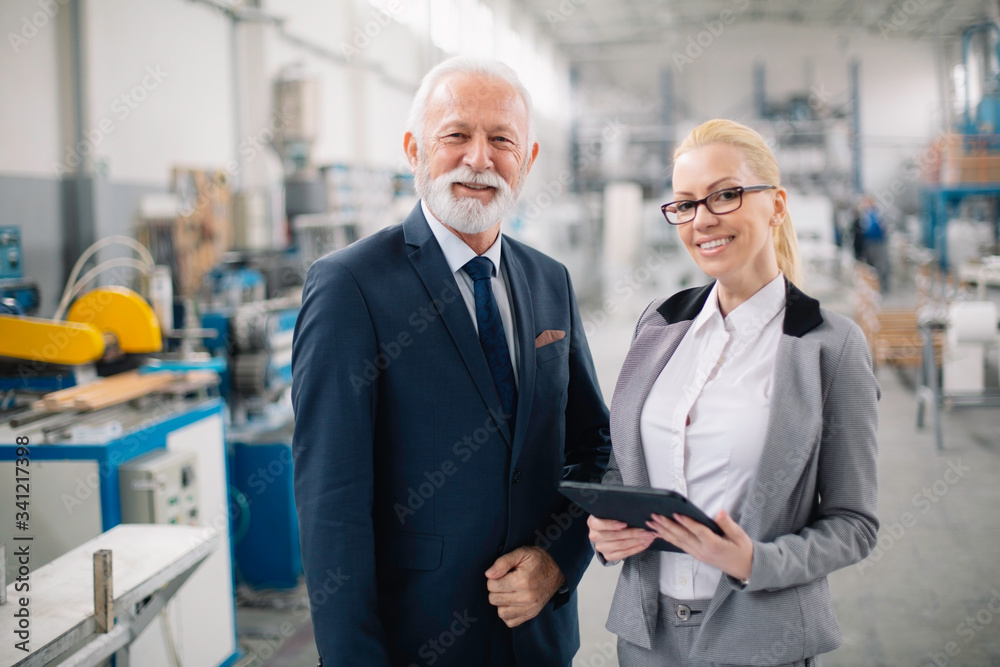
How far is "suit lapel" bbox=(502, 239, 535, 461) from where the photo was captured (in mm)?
1452

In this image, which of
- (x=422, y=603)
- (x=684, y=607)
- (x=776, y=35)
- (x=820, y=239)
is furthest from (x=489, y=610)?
(x=776, y=35)

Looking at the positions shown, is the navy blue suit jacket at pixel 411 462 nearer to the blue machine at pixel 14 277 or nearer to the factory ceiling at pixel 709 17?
the blue machine at pixel 14 277

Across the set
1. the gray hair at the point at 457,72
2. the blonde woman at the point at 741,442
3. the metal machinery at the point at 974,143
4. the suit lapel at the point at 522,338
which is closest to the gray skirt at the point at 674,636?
the blonde woman at the point at 741,442

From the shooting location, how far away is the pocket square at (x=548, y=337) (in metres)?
1.56

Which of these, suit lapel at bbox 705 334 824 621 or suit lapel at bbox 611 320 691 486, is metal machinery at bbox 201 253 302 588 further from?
suit lapel at bbox 705 334 824 621

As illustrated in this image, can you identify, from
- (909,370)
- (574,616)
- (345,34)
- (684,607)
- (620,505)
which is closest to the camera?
(620,505)

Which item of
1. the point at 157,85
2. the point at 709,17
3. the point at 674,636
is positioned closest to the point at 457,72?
the point at 674,636

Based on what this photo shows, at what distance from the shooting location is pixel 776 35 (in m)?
18.7

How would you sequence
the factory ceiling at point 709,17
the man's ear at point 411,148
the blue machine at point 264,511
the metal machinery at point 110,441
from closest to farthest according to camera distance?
the man's ear at point 411,148 → the metal machinery at point 110,441 → the blue machine at point 264,511 → the factory ceiling at point 709,17

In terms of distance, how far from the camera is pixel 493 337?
58.9 inches

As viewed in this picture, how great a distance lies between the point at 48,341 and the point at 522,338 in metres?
1.81

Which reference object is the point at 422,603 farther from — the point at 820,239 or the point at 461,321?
the point at 820,239

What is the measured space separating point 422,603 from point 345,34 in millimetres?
7718

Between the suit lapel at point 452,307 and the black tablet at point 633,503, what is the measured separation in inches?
10.2
